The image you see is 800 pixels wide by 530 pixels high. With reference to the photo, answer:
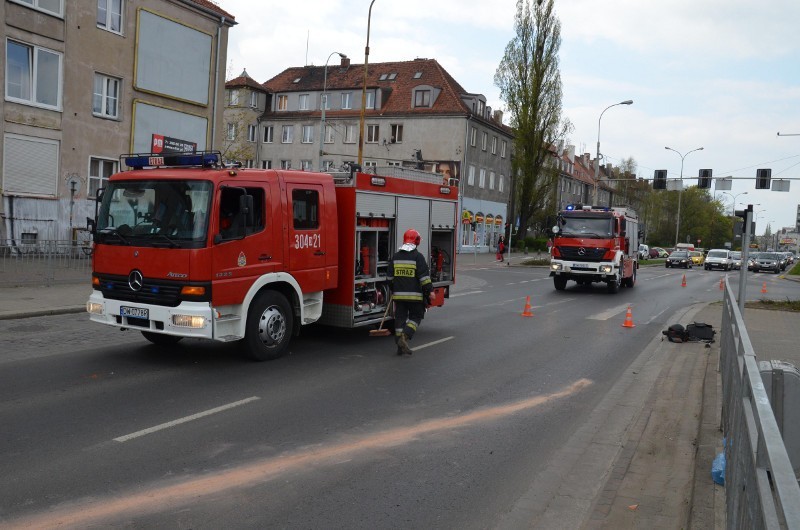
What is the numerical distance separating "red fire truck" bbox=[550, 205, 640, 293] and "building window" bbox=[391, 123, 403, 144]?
105ft

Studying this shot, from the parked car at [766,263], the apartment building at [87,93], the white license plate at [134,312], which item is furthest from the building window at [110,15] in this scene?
the parked car at [766,263]

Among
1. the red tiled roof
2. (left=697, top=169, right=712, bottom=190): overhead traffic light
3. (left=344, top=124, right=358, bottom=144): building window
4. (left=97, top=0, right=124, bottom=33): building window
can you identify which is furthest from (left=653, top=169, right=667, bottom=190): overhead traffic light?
(left=97, top=0, right=124, bottom=33): building window

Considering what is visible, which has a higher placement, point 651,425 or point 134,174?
point 134,174

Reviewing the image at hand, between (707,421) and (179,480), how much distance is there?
4.96 metres

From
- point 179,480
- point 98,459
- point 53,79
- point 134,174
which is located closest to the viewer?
point 179,480

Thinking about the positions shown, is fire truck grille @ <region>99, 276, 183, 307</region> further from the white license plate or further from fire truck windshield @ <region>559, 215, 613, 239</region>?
fire truck windshield @ <region>559, 215, 613, 239</region>

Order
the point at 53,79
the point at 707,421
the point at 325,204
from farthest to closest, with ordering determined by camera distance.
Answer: the point at 53,79 → the point at 325,204 → the point at 707,421

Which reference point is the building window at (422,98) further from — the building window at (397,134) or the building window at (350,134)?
the building window at (350,134)

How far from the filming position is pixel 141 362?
8.88 meters

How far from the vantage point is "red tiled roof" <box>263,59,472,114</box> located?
5328cm

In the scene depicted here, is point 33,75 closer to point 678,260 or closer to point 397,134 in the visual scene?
point 397,134

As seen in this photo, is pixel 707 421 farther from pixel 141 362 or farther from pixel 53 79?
pixel 53 79

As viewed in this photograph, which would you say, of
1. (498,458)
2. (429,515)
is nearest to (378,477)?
(429,515)

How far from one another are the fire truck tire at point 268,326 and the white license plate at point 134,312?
1.24 m
